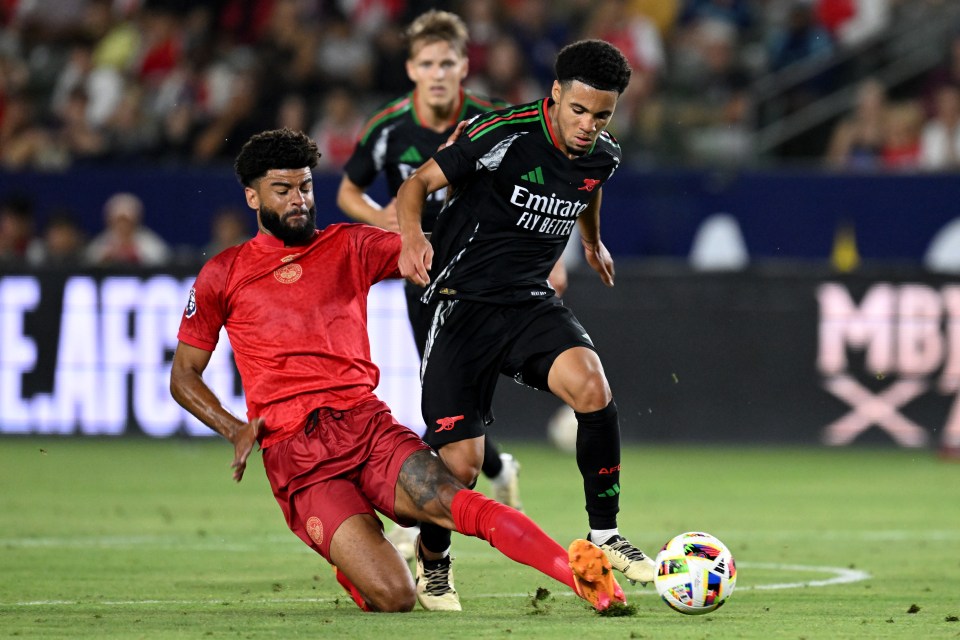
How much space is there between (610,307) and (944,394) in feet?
9.59

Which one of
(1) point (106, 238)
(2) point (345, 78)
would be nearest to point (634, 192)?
(2) point (345, 78)

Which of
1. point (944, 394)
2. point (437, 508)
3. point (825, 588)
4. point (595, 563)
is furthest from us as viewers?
point (944, 394)

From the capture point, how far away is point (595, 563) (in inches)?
213

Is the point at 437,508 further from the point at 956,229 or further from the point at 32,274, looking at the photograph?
the point at 956,229

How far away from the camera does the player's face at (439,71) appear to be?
317 inches

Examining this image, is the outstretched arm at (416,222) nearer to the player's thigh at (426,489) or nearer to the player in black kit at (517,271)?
the player in black kit at (517,271)

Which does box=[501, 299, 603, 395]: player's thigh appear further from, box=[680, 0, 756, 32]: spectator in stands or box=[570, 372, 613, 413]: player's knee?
box=[680, 0, 756, 32]: spectator in stands

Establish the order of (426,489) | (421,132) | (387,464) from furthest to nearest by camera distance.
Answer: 1. (421,132)
2. (387,464)
3. (426,489)

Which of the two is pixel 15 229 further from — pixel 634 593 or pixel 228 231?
pixel 634 593

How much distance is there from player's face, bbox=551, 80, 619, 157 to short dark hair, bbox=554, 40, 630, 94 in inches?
1.0

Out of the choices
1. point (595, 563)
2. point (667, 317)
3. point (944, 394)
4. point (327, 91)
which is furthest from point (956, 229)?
point (595, 563)

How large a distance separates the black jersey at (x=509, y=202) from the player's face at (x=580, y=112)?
3.7 inches

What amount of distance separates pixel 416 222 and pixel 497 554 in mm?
2751

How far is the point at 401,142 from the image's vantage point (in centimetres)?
824
